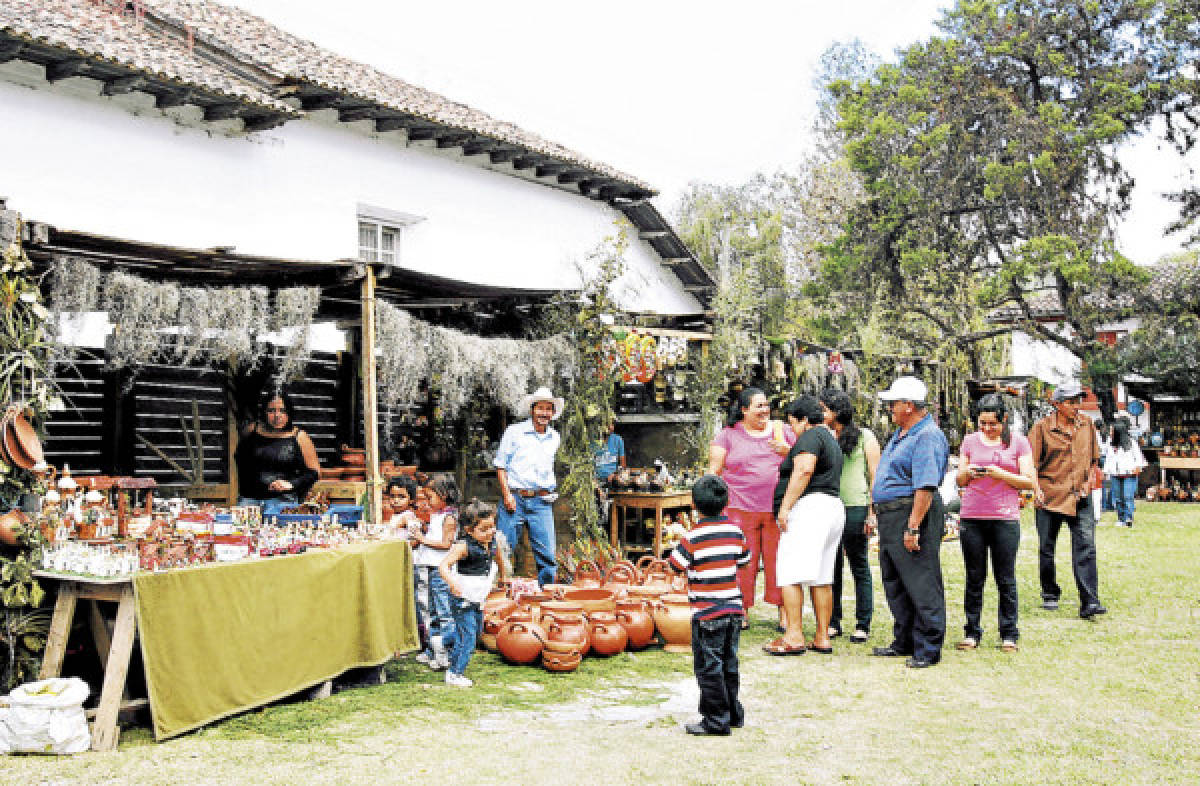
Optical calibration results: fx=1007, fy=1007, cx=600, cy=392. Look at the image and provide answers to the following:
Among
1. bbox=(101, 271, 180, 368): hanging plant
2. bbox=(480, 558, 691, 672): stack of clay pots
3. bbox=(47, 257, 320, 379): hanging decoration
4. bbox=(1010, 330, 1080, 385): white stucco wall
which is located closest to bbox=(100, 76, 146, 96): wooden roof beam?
bbox=(47, 257, 320, 379): hanging decoration

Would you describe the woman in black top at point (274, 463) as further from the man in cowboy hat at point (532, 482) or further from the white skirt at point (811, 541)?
the white skirt at point (811, 541)

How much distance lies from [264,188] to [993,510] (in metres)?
7.79

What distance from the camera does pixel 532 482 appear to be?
7.64 meters

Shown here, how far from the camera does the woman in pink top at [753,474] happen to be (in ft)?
22.7

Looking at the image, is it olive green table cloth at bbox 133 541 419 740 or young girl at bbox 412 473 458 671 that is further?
young girl at bbox 412 473 458 671

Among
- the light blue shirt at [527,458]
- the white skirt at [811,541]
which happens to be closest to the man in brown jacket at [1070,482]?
the white skirt at [811,541]

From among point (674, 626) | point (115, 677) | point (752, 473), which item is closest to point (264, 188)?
point (752, 473)

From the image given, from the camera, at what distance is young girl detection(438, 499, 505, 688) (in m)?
5.67

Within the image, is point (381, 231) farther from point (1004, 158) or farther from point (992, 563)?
point (1004, 158)

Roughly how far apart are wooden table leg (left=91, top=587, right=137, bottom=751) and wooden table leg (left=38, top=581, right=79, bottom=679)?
0.37 meters

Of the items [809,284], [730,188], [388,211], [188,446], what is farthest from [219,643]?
[730,188]

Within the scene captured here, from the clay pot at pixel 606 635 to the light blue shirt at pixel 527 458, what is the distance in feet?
4.68

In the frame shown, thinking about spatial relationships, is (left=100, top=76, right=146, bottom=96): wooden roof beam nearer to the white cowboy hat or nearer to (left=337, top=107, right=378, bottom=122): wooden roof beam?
(left=337, top=107, right=378, bottom=122): wooden roof beam

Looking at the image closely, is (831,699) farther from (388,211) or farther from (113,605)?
(388,211)
